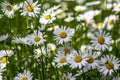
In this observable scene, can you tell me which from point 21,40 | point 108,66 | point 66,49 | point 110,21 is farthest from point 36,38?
point 110,21

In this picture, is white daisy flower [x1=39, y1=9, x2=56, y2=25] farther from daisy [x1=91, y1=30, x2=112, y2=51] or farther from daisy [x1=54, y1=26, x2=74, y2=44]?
daisy [x1=91, y1=30, x2=112, y2=51]

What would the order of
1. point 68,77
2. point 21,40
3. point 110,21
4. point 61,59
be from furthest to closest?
point 110,21 < point 21,40 < point 61,59 < point 68,77

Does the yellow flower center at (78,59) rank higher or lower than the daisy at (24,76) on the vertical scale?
higher

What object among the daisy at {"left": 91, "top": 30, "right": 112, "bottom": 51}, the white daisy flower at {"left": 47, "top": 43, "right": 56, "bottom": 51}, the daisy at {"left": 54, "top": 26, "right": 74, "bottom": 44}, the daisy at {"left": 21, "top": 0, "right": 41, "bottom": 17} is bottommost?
the daisy at {"left": 91, "top": 30, "right": 112, "bottom": 51}

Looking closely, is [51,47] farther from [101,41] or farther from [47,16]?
[101,41]

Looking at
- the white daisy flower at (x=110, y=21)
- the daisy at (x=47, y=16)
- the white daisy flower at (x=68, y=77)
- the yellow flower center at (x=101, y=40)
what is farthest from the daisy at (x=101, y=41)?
the white daisy flower at (x=110, y=21)

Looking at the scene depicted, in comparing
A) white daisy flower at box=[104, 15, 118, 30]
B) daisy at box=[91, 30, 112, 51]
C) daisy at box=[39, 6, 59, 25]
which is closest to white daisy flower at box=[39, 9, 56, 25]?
daisy at box=[39, 6, 59, 25]

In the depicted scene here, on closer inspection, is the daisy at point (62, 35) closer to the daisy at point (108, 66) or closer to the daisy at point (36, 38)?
the daisy at point (36, 38)
